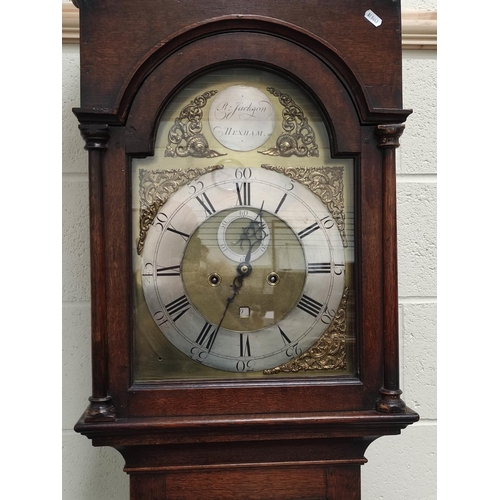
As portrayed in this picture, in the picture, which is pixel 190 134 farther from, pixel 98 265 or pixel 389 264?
pixel 389 264

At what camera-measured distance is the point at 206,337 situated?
31.1 inches

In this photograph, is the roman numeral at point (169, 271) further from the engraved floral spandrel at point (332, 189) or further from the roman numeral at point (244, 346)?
the engraved floral spandrel at point (332, 189)

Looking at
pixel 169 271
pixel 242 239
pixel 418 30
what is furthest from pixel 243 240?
pixel 418 30

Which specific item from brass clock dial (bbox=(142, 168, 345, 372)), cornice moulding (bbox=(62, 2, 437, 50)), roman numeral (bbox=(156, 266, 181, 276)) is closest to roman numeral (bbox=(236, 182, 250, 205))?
brass clock dial (bbox=(142, 168, 345, 372))

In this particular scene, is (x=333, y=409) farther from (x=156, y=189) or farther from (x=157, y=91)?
(x=157, y=91)

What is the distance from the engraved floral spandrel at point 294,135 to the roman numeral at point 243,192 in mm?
69

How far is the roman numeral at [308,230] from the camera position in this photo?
804 millimetres

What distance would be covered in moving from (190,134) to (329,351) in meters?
0.39

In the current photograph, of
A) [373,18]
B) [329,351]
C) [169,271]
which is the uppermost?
[373,18]

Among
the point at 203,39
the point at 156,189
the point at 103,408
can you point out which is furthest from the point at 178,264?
the point at 203,39

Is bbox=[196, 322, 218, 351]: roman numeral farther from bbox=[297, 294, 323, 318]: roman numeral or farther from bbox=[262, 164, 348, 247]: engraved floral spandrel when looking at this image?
bbox=[262, 164, 348, 247]: engraved floral spandrel

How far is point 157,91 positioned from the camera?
769mm

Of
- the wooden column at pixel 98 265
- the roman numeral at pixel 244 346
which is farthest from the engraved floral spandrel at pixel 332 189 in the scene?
the wooden column at pixel 98 265

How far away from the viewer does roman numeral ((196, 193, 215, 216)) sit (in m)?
0.79
